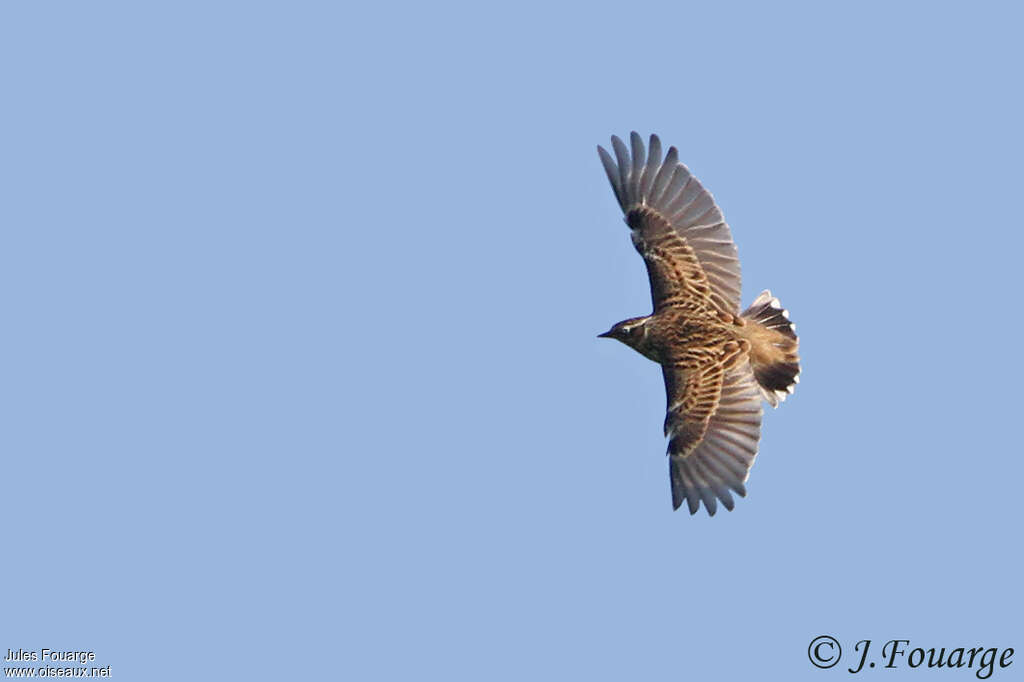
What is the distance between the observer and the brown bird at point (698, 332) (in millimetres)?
16812

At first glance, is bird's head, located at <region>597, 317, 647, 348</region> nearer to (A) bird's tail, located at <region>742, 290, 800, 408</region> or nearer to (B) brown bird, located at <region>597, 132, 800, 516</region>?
(B) brown bird, located at <region>597, 132, 800, 516</region>

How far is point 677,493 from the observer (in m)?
17.0

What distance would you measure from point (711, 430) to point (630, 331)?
133 cm

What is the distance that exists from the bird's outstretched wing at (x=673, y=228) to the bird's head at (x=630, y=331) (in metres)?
0.23

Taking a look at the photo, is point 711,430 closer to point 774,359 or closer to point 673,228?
point 774,359

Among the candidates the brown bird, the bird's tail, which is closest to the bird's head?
the brown bird

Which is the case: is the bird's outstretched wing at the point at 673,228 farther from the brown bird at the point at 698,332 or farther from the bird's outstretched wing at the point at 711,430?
the bird's outstretched wing at the point at 711,430

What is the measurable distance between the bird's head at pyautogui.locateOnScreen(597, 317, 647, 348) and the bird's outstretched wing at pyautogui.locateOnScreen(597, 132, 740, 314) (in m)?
0.23

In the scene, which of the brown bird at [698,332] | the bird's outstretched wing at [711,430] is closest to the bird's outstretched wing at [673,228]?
the brown bird at [698,332]

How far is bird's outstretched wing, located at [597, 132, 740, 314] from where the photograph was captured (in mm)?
17484

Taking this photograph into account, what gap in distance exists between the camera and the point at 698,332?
17.3m

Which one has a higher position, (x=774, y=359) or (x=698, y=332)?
(x=698, y=332)

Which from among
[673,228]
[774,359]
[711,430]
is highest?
[673,228]

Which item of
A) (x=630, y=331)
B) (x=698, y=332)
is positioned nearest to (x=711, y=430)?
(x=698, y=332)
